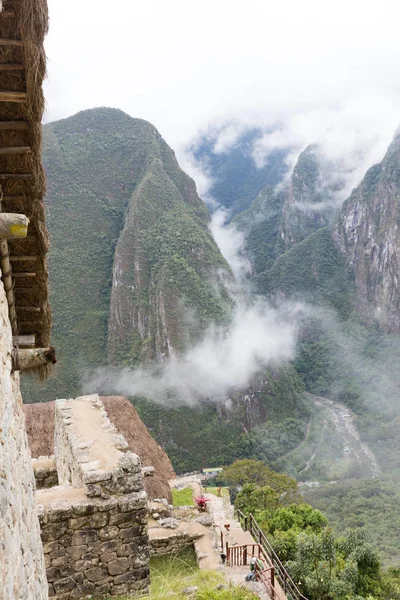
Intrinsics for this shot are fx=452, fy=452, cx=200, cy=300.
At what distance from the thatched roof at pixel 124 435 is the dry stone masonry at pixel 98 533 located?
312 inches

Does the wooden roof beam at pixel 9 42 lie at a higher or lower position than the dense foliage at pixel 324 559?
higher

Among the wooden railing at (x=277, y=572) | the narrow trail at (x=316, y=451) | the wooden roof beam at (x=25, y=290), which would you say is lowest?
the narrow trail at (x=316, y=451)

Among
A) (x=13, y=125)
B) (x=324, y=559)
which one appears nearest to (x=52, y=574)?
(x=13, y=125)

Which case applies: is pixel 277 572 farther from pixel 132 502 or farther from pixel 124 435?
pixel 124 435

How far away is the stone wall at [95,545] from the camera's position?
4.60 metres

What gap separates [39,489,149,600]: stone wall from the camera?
15.1 feet

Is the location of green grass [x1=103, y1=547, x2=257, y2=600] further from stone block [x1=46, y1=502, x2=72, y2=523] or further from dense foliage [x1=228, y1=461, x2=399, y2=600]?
Result: dense foliage [x1=228, y1=461, x2=399, y2=600]

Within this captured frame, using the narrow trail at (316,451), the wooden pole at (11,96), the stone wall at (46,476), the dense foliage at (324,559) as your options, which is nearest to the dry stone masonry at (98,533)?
the stone wall at (46,476)

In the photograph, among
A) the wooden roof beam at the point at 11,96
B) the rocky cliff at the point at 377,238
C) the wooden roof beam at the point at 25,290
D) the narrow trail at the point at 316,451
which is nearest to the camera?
the wooden roof beam at the point at 11,96

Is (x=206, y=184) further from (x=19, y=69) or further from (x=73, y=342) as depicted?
(x=19, y=69)

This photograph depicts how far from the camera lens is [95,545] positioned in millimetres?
4715

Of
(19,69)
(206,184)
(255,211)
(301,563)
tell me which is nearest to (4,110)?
(19,69)

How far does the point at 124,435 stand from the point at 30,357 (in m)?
12.9

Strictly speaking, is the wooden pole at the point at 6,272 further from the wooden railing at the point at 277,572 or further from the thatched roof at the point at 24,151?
the wooden railing at the point at 277,572
